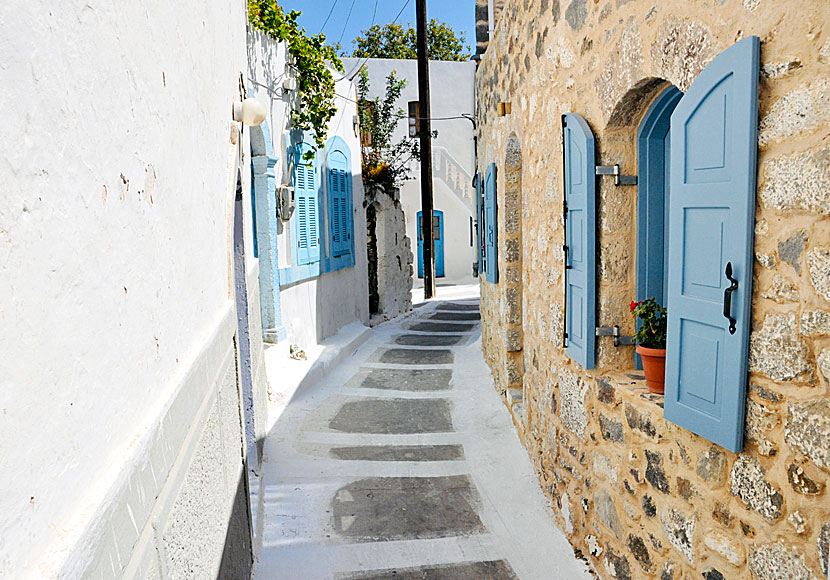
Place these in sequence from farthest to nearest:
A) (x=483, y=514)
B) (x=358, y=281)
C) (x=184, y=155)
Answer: (x=358, y=281) < (x=483, y=514) < (x=184, y=155)

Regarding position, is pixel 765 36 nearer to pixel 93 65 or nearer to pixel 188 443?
pixel 93 65

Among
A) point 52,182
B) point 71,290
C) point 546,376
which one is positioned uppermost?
point 52,182

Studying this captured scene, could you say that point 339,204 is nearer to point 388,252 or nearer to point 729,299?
point 388,252

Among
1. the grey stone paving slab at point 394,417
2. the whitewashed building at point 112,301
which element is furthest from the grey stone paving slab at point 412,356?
the whitewashed building at point 112,301

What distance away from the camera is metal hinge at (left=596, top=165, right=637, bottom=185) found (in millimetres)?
3045

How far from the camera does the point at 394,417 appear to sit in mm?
5820

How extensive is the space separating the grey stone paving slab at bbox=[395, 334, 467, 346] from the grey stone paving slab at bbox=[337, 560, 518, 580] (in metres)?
5.92

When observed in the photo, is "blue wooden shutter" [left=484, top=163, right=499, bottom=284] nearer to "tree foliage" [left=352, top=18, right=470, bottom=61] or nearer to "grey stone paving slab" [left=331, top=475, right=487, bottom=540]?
"grey stone paving slab" [left=331, top=475, right=487, bottom=540]

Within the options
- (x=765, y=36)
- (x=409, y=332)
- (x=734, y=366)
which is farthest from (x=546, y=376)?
(x=409, y=332)

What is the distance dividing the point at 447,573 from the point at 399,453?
1.67 m

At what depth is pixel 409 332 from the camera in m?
10.3

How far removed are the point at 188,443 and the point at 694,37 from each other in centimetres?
205

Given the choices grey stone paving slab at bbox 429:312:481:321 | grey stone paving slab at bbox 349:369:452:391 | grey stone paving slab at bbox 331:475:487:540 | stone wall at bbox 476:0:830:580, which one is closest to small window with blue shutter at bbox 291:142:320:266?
grey stone paving slab at bbox 349:369:452:391

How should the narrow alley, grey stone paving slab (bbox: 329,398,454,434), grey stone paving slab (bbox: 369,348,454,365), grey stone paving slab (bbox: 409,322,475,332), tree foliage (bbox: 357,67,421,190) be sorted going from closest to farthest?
the narrow alley < grey stone paving slab (bbox: 329,398,454,434) < grey stone paving slab (bbox: 369,348,454,365) < grey stone paving slab (bbox: 409,322,475,332) < tree foliage (bbox: 357,67,421,190)
